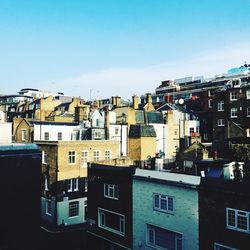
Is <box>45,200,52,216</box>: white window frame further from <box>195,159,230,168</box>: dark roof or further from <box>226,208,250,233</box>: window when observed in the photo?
<box>226,208,250,233</box>: window

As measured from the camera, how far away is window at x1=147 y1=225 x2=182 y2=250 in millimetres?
20359

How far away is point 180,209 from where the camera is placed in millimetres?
20141

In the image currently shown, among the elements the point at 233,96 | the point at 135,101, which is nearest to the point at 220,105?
the point at 233,96

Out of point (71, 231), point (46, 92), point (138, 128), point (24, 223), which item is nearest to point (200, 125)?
point (138, 128)

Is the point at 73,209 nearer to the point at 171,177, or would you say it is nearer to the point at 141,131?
the point at 141,131

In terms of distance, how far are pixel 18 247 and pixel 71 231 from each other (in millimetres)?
14709

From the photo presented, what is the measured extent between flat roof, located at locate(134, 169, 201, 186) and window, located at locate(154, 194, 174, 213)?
136cm

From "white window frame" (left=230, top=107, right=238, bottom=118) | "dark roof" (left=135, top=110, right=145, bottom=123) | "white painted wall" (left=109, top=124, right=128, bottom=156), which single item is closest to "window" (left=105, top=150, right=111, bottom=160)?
"white painted wall" (left=109, top=124, right=128, bottom=156)

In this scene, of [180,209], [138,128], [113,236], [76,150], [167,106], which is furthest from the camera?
[167,106]

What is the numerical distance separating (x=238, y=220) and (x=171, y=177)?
544cm

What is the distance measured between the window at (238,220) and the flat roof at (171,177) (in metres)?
2.86

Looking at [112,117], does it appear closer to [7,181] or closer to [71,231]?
[71,231]

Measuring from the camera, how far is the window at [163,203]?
20875 mm

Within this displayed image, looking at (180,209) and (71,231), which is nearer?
(180,209)
